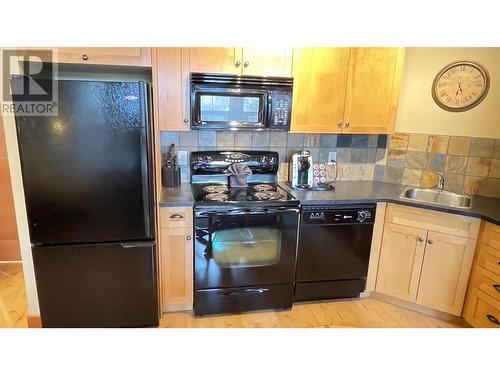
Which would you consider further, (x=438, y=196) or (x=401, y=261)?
(x=438, y=196)

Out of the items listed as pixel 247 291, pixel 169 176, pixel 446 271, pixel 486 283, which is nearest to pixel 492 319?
pixel 486 283

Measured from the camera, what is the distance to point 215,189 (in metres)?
2.43

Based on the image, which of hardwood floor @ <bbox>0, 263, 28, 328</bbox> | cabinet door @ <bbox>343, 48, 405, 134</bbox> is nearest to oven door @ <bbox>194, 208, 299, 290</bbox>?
cabinet door @ <bbox>343, 48, 405, 134</bbox>

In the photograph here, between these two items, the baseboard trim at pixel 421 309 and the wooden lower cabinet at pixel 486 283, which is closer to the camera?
the wooden lower cabinet at pixel 486 283

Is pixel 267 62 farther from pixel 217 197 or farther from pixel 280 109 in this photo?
pixel 217 197

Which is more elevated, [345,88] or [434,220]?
[345,88]

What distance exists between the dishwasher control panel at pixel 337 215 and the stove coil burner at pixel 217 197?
22.9 inches

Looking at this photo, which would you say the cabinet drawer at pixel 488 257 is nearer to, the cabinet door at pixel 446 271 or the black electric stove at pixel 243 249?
the cabinet door at pixel 446 271

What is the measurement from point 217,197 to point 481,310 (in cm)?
194

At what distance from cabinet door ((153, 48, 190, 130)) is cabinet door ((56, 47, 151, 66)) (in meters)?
0.10

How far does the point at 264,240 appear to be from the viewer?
2254 mm

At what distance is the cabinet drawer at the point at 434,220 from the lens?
2.09 metres

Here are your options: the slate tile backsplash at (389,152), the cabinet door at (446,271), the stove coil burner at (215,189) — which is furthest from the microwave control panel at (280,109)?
the cabinet door at (446,271)
